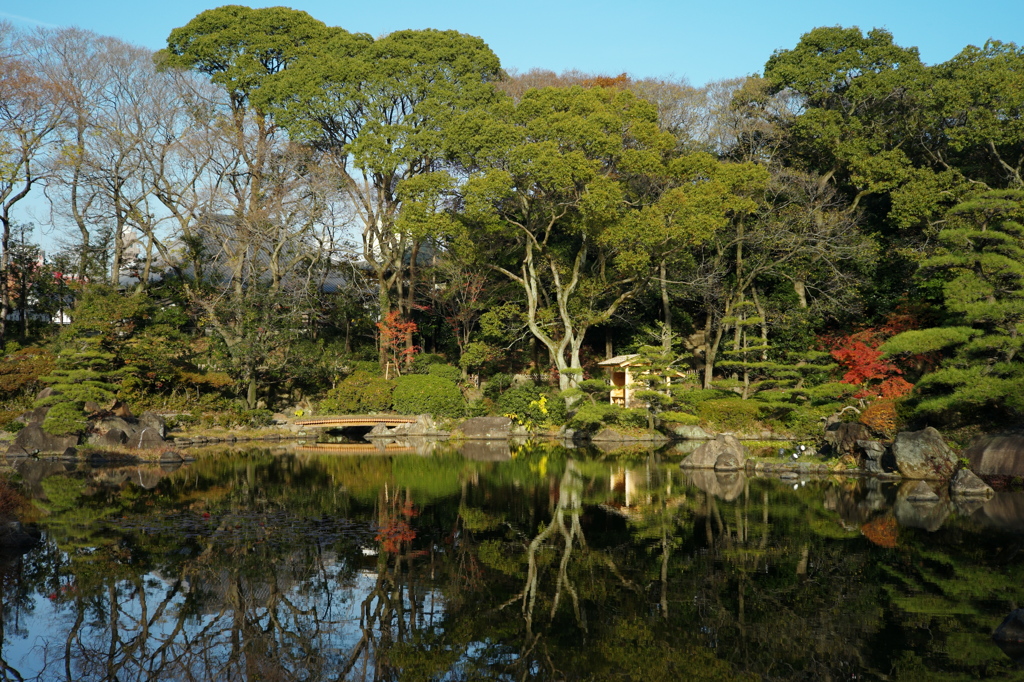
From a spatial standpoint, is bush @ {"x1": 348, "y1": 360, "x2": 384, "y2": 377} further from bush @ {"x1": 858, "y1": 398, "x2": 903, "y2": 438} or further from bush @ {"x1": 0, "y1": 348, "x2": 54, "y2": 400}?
bush @ {"x1": 858, "y1": 398, "x2": 903, "y2": 438}

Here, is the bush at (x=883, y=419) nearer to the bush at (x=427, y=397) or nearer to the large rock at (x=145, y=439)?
the bush at (x=427, y=397)

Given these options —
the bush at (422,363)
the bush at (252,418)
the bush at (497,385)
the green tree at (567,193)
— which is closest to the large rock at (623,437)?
the green tree at (567,193)

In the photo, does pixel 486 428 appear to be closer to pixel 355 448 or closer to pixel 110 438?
pixel 355 448

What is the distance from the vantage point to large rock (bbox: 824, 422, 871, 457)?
1644 cm

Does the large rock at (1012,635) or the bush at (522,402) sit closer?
the large rock at (1012,635)

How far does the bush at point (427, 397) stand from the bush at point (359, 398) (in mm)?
446

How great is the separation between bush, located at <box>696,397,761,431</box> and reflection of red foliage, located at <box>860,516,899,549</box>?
10.3m

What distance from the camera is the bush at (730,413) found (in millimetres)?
21406

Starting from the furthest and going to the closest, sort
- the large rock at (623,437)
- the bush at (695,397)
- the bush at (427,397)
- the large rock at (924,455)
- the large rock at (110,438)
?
the bush at (427,397) < the bush at (695,397) < the large rock at (623,437) < the large rock at (110,438) < the large rock at (924,455)

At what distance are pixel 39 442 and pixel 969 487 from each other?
19702mm

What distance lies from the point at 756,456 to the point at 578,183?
993 centimetres

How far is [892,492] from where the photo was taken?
527 inches

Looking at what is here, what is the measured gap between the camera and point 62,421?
1892cm

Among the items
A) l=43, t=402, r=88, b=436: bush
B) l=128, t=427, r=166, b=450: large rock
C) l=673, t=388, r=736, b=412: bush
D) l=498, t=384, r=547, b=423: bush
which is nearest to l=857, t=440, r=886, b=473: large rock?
l=673, t=388, r=736, b=412: bush
